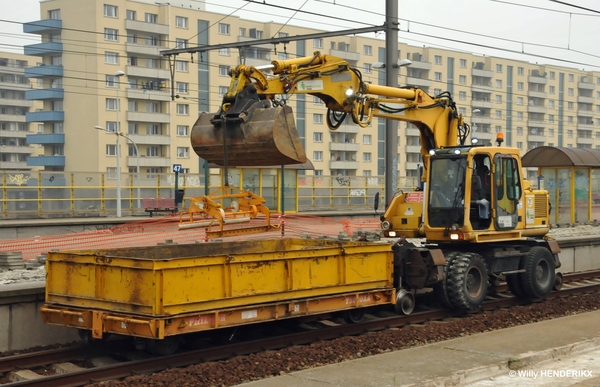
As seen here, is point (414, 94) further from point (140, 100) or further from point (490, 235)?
point (140, 100)

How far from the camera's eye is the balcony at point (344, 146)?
81188 mm

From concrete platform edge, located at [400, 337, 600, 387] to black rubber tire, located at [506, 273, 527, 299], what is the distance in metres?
4.66

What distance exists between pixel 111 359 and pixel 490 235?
7.65 m

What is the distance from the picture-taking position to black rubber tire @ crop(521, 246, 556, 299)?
1582 cm

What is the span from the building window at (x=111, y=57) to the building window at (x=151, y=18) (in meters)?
5.33

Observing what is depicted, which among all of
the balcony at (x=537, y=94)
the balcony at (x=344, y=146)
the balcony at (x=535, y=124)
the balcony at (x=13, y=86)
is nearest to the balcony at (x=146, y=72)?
the balcony at (x=344, y=146)

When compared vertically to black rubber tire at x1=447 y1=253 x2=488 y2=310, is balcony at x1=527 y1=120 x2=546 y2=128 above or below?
above

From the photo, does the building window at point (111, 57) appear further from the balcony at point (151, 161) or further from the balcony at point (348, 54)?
the balcony at point (348, 54)

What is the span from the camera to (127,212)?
3788 centimetres

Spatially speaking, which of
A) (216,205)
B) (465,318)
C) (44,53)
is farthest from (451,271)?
(44,53)

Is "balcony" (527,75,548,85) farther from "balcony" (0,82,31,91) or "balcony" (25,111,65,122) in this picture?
"balcony" (0,82,31,91)

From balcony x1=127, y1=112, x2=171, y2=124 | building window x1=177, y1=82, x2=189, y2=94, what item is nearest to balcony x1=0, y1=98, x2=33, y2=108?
balcony x1=127, y1=112, x2=171, y2=124

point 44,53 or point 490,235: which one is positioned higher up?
A: point 44,53

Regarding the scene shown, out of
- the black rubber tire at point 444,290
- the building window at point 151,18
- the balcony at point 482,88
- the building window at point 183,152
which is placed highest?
the building window at point 151,18
